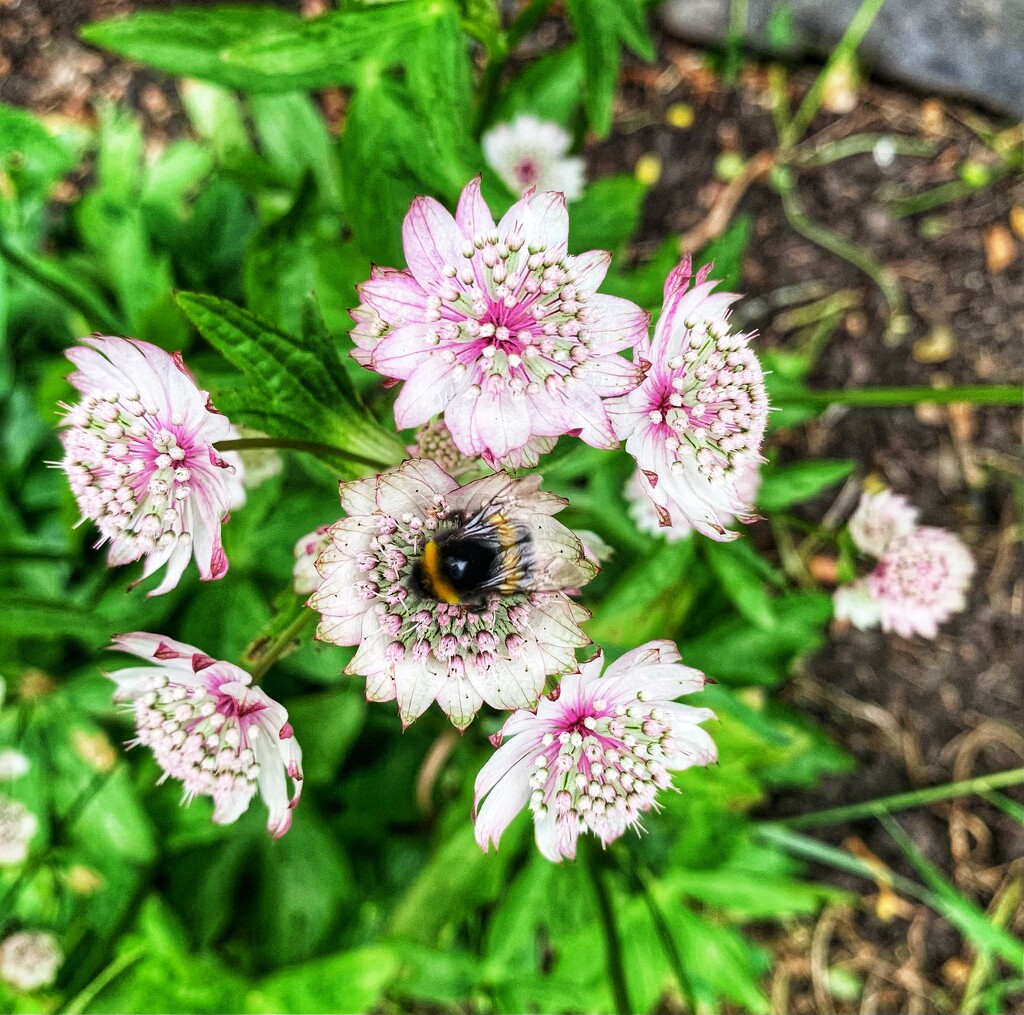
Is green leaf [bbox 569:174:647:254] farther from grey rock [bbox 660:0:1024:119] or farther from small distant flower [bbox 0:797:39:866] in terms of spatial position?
small distant flower [bbox 0:797:39:866]

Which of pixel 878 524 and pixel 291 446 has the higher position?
pixel 291 446

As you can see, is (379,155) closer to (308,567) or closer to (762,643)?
(308,567)

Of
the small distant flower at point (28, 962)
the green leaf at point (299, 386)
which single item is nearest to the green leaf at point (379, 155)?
the green leaf at point (299, 386)

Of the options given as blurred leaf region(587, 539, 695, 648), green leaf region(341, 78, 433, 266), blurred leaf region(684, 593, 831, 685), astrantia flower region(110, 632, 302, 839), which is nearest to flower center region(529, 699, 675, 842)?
astrantia flower region(110, 632, 302, 839)

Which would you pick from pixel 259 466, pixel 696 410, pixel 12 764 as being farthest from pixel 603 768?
pixel 12 764

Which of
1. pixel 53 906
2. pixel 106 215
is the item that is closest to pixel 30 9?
pixel 106 215

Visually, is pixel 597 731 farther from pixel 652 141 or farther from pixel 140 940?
pixel 652 141
